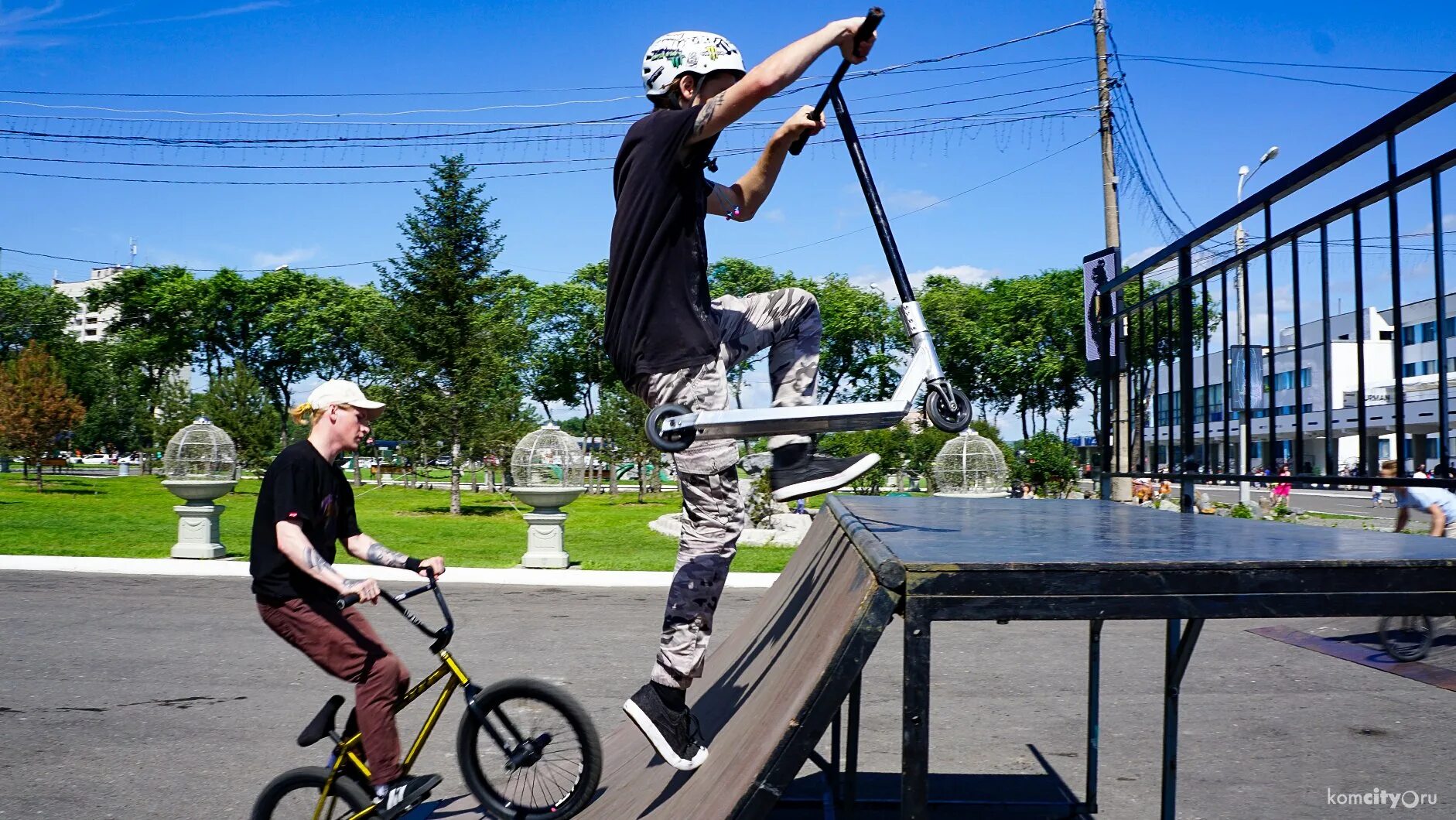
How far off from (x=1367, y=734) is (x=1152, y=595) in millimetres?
4902

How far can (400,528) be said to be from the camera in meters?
24.0

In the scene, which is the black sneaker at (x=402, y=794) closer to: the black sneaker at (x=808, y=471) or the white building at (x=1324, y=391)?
the black sneaker at (x=808, y=471)

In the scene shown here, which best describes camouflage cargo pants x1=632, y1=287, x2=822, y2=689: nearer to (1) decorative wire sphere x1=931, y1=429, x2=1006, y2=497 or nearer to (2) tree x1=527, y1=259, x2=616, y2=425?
(1) decorative wire sphere x1=931, y1=429, x2=1006, y2=497

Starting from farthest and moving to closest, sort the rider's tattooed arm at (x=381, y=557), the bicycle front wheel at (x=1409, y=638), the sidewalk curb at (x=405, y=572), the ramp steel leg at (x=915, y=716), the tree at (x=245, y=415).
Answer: the tree at (x=245, y=415)
the sidewalk curb at (x=405, y=572)
the bicycle front wheel at (x=1409, y=638)
the rider's tattooed arm at (x=381, y=557)
the ramp steel leg at (x=915, y=716)

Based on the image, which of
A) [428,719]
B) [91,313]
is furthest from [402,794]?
[91,313]

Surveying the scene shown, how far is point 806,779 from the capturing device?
5309mm

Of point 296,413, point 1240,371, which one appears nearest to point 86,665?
point 296,413

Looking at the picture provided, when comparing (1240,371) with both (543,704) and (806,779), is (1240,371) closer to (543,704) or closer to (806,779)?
(806,779)

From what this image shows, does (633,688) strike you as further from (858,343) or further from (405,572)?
(858,343)

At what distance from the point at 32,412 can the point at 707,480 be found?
4246 cm

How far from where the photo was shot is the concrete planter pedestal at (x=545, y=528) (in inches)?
602

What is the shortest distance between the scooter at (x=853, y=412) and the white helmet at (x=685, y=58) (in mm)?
368

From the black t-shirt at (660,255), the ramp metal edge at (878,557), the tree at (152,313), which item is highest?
the tree at (152,313)

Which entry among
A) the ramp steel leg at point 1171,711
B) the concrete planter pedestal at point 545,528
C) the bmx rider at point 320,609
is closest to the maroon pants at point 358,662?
the bmx rider at point 320,609
